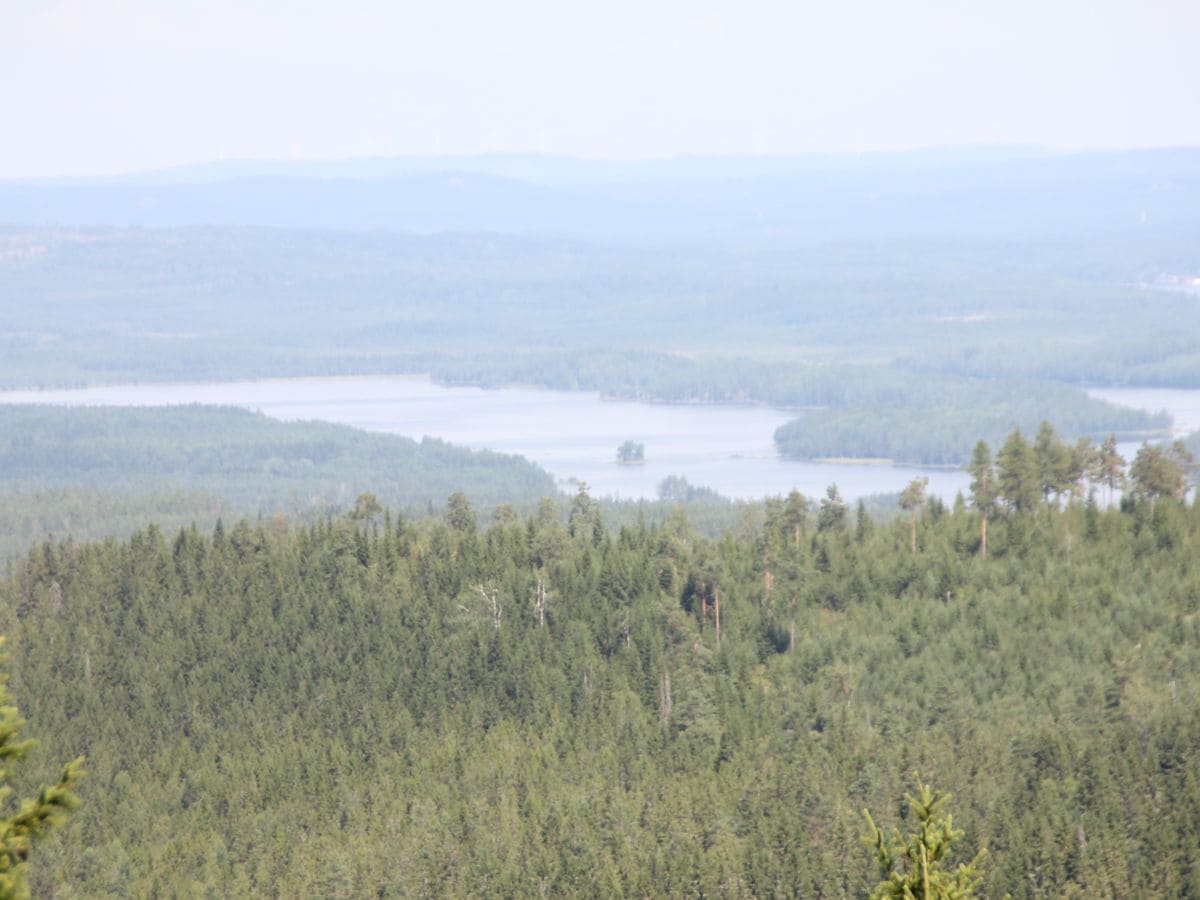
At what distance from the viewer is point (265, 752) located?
379 feet

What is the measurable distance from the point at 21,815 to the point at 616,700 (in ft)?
300

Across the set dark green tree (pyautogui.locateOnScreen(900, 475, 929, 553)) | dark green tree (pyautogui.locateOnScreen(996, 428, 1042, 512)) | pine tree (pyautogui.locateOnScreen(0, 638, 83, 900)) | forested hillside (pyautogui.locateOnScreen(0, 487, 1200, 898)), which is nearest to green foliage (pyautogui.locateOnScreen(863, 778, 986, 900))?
pine tree (pyautogui.locateOnScreen(0, 638, 83, 900))

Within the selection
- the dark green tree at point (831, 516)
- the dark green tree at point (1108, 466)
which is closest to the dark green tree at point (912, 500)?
the dark green tree at point (831, 516)

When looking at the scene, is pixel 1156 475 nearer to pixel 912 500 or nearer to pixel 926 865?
pixel 912 500

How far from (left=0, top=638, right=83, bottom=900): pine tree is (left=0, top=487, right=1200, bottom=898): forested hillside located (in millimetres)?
68333

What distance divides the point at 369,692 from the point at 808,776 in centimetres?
3227

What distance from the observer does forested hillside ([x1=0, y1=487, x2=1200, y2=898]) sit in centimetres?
9631

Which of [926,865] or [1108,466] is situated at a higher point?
[926,865]

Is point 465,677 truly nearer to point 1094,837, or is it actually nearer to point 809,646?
point 809,646

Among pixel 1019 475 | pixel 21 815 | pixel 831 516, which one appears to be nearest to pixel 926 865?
pixel 21 815

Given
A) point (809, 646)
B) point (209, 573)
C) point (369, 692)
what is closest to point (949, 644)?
point (809, 646)

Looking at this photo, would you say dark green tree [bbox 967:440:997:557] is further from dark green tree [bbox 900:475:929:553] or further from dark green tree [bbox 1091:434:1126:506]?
dark green tree [bbox 1091:434:1126:506]

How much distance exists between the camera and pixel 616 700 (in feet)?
382

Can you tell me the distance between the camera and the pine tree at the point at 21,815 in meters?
25.2
